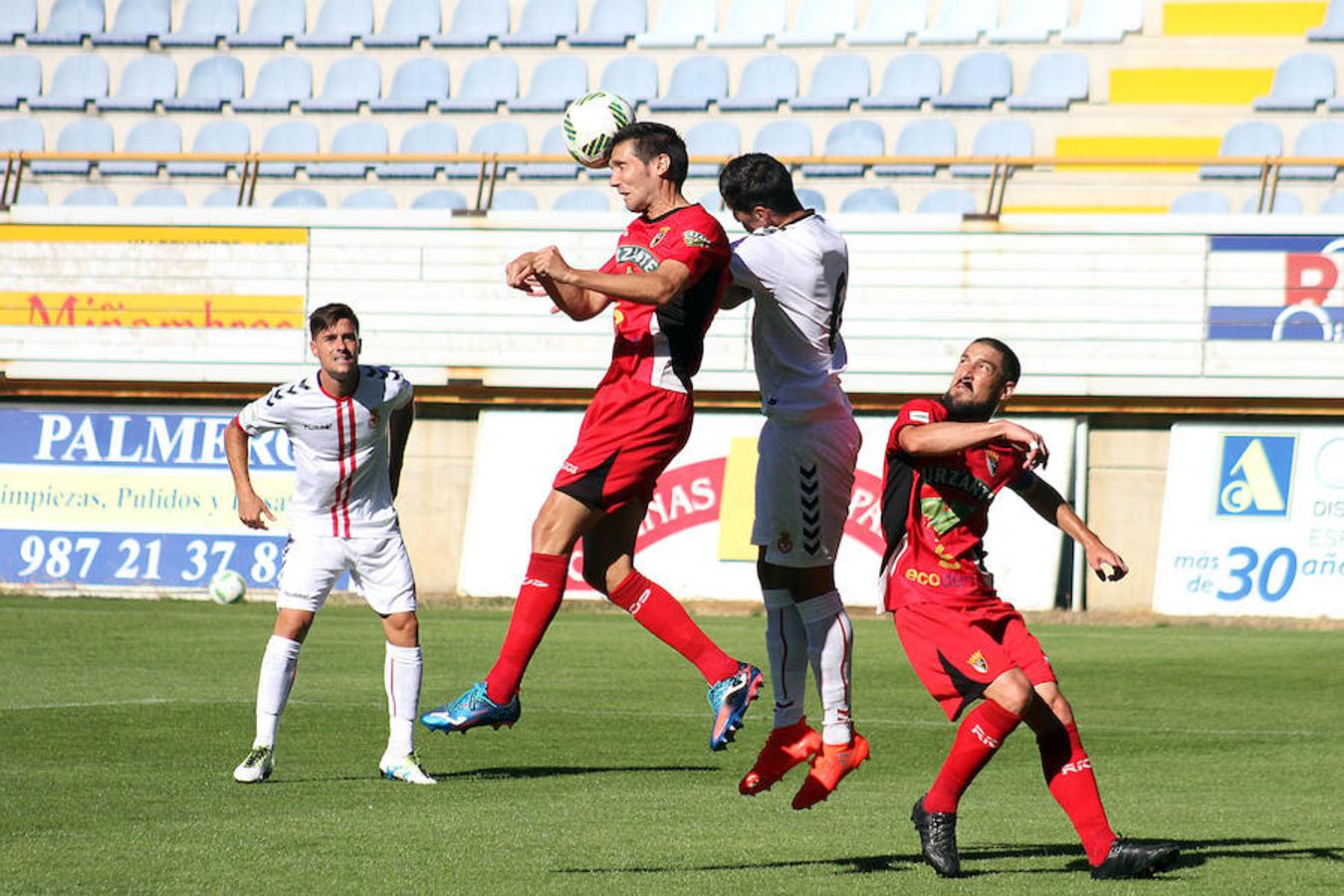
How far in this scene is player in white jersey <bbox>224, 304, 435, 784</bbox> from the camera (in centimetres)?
890

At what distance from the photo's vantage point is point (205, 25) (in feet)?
89.3

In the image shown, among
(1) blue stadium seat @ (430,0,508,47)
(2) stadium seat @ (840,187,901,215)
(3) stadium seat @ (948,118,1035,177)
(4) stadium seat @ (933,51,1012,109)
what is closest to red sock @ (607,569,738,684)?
(2) stadium seat @ (840,187,901,215)

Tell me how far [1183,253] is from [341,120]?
11.2 m

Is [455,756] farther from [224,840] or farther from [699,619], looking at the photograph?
[699,619]

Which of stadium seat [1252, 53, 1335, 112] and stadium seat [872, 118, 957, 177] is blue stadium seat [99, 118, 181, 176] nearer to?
stadium seat [872, 118, 957, 177]

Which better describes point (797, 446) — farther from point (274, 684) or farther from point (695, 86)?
point (695, 86)

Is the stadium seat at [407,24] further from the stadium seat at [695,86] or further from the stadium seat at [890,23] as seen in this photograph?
the stadium seat at [890,23]

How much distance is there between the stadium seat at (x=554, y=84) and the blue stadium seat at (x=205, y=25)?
4419mm

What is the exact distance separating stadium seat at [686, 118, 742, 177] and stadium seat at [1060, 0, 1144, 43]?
4.16m

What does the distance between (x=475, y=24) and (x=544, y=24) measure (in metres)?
0.95

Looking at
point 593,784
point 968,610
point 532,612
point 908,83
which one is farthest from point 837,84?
point 968,610

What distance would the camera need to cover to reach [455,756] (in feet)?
31.7

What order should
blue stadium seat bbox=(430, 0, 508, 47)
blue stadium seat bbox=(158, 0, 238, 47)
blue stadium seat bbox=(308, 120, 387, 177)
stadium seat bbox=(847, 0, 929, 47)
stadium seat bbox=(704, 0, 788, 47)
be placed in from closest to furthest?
stadium seat bbox=(847, 0, 929, 47), blue stadium seat bbox=(308, 120, 387, 177), stadium seat bbox=(704, 0, 788, 47), blue stadium seat bbox=(430, 0, 508, 47), blue stadium seat bbox=(158, 0, 238, 47)

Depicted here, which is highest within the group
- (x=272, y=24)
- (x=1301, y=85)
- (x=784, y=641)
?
(x=272, y=24)
